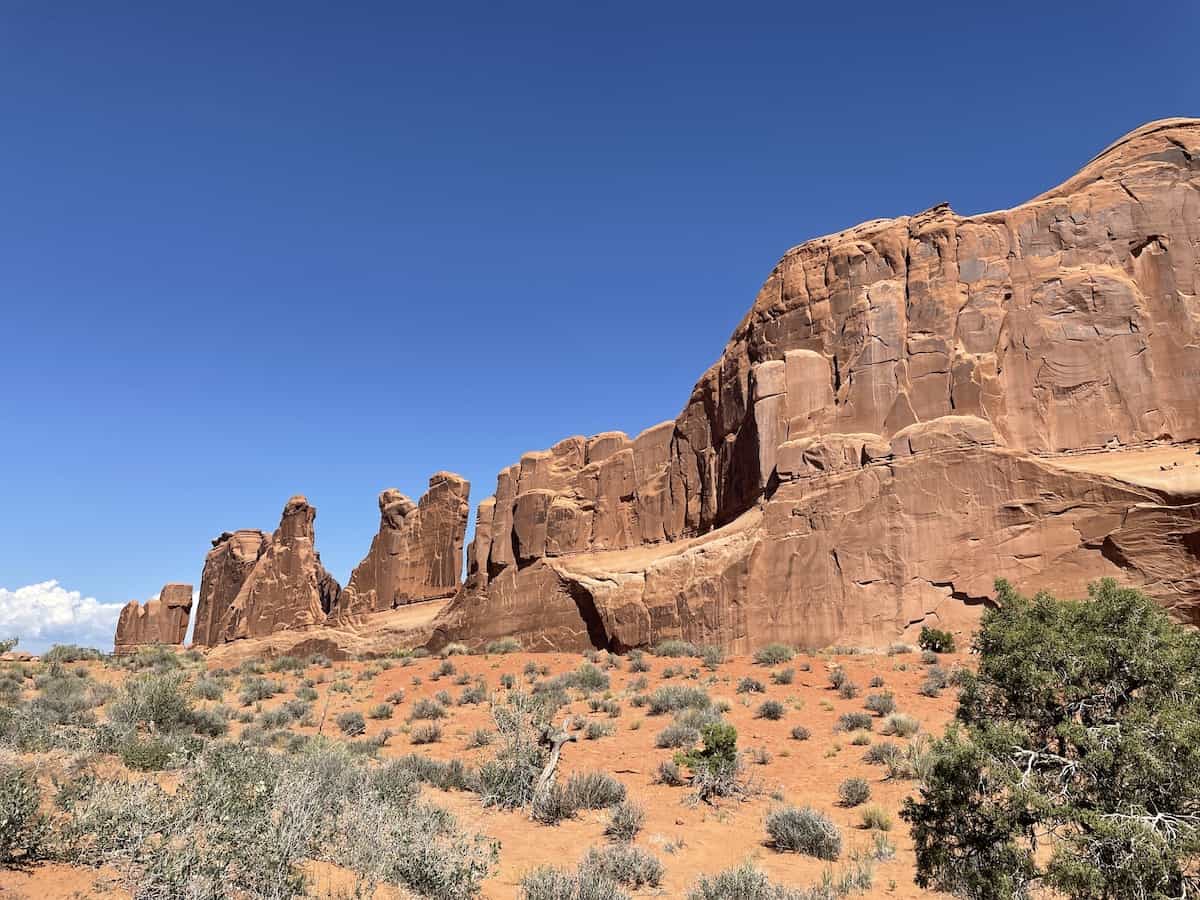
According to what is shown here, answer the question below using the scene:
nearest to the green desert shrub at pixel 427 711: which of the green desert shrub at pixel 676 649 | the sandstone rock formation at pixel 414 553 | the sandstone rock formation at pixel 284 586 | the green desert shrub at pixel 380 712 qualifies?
the green desert shrub at pixel 380 712

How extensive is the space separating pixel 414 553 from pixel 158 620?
34730 mm

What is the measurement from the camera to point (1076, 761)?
588cm

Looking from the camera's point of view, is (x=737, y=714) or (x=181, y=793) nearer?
(x=181, y=793)

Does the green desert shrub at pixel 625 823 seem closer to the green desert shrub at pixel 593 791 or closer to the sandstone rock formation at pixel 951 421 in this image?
the green desert shrub at pixel 593 791

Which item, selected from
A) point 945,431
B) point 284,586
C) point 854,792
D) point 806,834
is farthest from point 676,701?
point 284,586

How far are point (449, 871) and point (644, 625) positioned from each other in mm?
23012

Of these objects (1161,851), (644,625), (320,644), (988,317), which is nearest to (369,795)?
(1161,851)

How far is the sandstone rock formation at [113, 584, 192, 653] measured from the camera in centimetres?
7025

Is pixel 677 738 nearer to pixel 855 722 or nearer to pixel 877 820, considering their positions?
pixel 855 722

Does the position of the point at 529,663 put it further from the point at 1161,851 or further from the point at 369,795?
the point at 1161,851

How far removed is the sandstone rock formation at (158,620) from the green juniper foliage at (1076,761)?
77279 mm

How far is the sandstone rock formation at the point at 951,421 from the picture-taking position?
23.0m

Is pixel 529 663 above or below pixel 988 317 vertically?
below

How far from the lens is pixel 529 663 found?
89.8ft
